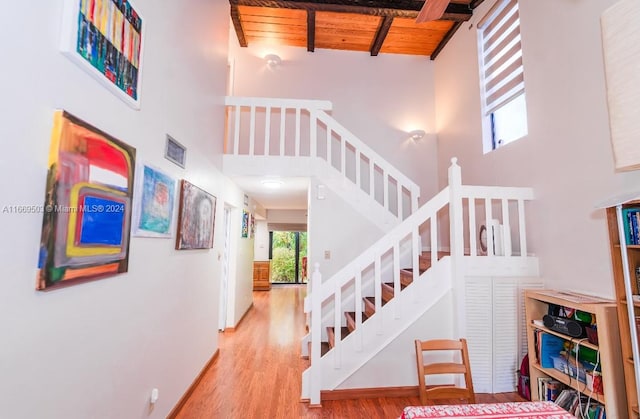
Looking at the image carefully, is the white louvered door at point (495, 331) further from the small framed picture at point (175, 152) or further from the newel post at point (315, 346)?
the small framed picture at point (175, 152)

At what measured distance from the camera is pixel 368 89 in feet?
17.7

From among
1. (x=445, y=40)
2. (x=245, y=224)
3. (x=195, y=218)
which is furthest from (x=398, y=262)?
(x=445, y=40)

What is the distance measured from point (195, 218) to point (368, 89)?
13.2 ft

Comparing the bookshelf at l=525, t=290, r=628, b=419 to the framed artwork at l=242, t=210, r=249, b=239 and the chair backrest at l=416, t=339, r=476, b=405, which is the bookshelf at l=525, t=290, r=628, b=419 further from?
the framed artwork at l=242, t=210, r=249, b=239

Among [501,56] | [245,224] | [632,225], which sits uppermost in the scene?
[501,56]

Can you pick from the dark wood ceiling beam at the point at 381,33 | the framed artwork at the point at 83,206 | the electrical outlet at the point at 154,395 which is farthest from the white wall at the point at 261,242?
the framed artwork at the point at 83,206

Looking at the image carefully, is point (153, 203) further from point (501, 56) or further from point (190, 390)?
point (501, 56)

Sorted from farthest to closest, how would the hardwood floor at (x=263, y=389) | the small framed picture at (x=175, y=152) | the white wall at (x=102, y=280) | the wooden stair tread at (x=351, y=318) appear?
the wooden stair tread at (x=351, y=318) < the hardwood floor at (x=263, y=389) < the small framed picture at (x=175, y=152) < the white wall at (x=102, y=280)

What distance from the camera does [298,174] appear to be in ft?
12.7

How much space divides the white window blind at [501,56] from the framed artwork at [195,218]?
12.0 ft

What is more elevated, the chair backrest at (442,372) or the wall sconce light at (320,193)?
the wall sconce light at (320,193)

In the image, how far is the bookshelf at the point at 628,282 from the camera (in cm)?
179

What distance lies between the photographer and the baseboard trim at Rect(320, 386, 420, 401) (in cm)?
271

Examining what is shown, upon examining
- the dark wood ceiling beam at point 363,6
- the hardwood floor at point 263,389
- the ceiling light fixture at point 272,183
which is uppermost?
the dark wood ceiling beam at point 363,6
